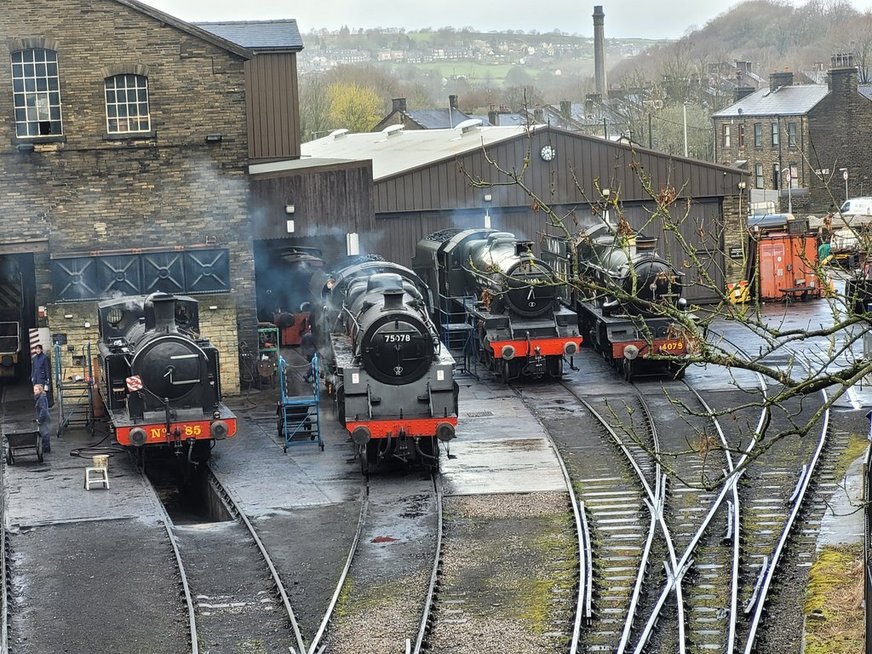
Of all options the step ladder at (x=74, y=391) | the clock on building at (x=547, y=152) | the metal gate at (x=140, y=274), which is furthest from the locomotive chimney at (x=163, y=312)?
the clock on building at (x=547, y=152)

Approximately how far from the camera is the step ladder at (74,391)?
25719 mm

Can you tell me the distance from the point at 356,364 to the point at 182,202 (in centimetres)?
953

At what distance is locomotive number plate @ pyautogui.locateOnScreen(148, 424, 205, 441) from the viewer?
21.5 metres

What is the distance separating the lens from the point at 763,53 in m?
194

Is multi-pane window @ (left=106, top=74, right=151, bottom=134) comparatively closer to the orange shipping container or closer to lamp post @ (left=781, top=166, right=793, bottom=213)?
the orange shipping container

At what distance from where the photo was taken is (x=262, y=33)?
33094mm

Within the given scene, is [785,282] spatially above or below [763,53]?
below

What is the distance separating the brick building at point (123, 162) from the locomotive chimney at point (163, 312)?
6.02 meters

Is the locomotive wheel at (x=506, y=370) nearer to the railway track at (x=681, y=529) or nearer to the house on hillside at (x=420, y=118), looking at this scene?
the railway track at (x=681, y=529)

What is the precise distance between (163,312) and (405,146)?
27.3 meters

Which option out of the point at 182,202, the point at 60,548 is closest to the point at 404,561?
the point at 60,548

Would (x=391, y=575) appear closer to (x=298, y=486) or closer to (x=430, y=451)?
(x=298, y=486)

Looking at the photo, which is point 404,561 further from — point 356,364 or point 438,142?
point 438,142

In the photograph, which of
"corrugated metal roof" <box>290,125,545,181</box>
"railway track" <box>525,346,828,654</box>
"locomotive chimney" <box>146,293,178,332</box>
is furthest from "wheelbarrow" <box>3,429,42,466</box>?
"corrugated metal roof" <box>290,125,545,181</box>
